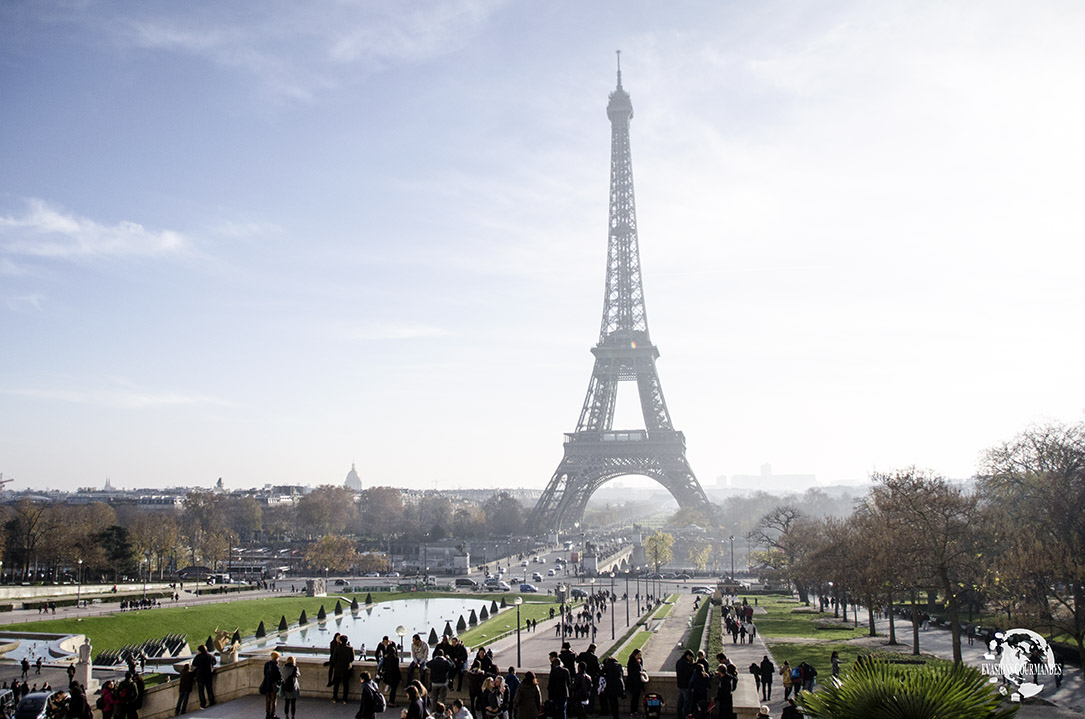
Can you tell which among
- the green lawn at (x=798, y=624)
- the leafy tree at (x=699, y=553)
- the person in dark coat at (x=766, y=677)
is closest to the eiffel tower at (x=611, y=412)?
the leafy tree at (x=699, y=553)

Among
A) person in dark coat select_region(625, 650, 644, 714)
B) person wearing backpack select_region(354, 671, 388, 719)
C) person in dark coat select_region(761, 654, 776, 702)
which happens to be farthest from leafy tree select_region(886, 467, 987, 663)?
person wearing backpack select_region(354, 671, 388, 719)

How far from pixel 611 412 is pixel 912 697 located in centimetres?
9901

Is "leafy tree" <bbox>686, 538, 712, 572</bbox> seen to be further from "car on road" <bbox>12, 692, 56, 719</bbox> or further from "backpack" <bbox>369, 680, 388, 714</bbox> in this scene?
"backpack" <bbox>369, 680, 388, 714</bbox>

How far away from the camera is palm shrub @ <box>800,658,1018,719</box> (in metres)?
9.88

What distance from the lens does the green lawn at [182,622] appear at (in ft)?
149

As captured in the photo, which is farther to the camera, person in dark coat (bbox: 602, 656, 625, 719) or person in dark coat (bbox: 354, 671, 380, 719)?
person in dark coat (bbox: 602, 656, 625, 719)

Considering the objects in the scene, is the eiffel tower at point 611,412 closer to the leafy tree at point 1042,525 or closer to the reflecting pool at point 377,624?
the reflecting pool at point 377,624

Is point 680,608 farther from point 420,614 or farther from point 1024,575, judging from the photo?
point 1024,575

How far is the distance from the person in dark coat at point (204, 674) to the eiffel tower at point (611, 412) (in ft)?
283

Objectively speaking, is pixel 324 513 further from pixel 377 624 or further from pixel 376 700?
pixel 376 700

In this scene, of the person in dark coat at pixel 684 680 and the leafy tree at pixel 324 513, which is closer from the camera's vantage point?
the person in dark coat at pixel 684 680

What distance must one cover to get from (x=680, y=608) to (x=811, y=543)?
11236 millimetres

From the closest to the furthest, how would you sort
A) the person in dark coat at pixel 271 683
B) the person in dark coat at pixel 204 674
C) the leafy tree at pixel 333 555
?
the person in dark coat at pixel 271 683 → the person in dark coat at pixel 204 674 → the leafy tree at pixel 333 555

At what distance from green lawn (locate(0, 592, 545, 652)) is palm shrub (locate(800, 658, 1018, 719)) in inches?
1742
